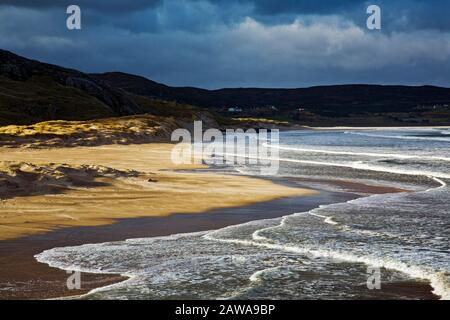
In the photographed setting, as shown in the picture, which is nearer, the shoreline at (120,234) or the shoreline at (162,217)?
the shoreline at (120,234)

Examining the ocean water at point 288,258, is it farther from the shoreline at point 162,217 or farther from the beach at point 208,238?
the shoreline at point 162,217

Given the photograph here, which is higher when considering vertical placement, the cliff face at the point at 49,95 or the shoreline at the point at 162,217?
the cliff face at the point at 49,95

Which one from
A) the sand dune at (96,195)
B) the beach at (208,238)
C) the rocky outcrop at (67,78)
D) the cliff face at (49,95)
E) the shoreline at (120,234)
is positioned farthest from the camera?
the rocky outcrop at (67,78)

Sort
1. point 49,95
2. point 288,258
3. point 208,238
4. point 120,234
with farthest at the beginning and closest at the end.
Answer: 1. point 49,95
2. point 120,234
3. point 208,238
4. point 288,258

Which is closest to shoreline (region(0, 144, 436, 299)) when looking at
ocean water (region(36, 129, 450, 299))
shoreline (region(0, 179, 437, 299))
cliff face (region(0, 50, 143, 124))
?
shoreline (region(0, 179, 437, 299))

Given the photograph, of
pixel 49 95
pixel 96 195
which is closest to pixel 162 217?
pixel 96 195

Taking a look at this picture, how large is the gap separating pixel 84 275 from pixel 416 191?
13427mm

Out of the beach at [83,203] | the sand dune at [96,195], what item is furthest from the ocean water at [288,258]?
the sand dune at [96,195]

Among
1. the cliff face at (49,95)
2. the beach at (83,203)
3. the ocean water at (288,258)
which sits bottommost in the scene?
the ocean water at (288,258)

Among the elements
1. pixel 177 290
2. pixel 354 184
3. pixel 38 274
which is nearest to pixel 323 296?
pixel 177 290

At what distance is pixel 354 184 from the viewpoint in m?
21.1

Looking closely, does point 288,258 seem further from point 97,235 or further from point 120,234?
point 97,235

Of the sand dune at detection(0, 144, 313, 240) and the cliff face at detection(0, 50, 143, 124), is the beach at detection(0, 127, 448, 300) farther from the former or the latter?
the cliff face at detection(0, 50, 143, 124)
